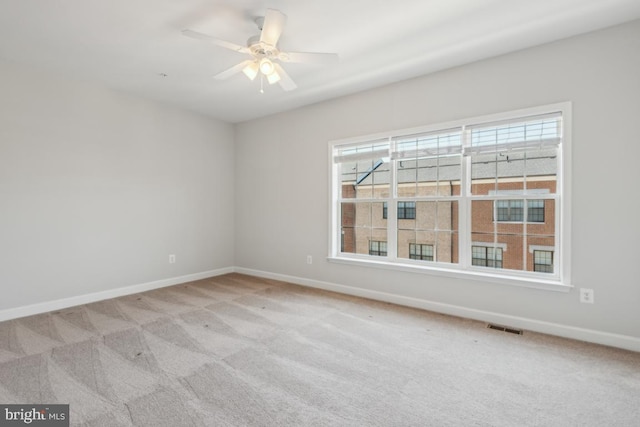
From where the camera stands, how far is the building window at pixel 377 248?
4.00 m

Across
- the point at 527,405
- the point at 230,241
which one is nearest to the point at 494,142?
the point at 527,405

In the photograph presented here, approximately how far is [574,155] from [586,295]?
1237 millimetres

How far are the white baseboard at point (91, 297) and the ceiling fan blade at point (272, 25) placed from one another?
362cm

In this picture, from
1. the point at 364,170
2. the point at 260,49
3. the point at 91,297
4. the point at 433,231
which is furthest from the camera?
the point at 364,170

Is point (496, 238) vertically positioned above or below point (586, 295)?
above

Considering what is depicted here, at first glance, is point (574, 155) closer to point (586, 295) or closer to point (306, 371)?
point (586, 295)

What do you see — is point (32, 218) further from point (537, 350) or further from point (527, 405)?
point (537, 350)

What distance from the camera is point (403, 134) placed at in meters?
3.68

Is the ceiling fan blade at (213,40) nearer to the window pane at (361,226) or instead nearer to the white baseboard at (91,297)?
the window pane at (361,226)

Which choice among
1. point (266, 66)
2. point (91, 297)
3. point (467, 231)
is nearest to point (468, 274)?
point (467, 231)

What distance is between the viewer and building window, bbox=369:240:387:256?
4.00m

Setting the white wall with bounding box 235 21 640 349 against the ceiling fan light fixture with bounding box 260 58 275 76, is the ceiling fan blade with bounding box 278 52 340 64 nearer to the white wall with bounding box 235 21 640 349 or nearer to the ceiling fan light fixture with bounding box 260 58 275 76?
the ceiling fan light fixture with bounding box 260 58 275 76

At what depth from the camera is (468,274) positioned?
323cm

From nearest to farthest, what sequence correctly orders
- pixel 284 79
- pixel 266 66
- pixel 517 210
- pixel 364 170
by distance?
pixel 266 66 < pixel 284 79 < pixel 517 210 < pixel 364 170
